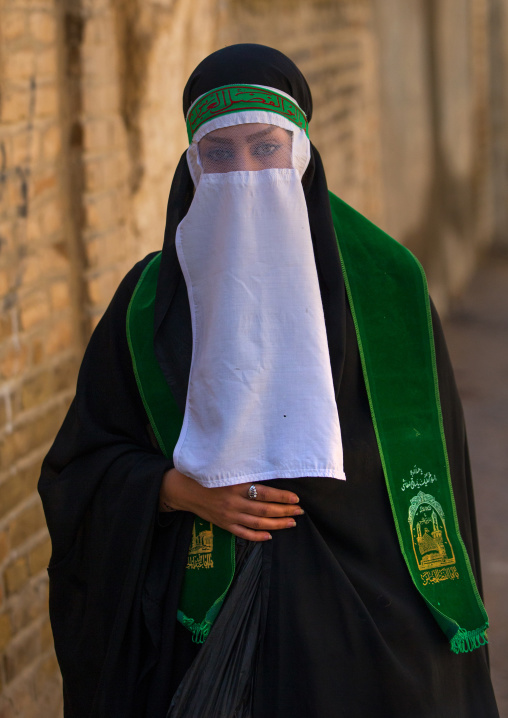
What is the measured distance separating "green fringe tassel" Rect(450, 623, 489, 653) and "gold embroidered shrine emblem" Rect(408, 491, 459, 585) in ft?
0.36

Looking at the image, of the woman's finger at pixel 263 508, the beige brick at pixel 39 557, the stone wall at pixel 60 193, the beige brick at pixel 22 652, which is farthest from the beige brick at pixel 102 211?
the woman's finger at pixel 263 508

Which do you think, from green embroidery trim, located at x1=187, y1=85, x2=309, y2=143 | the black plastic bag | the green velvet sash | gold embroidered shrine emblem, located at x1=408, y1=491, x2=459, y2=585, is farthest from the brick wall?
gold embroidered shrine emblem, located at x1=408, y1=491, x2=459, y2=585

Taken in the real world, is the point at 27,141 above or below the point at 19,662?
above

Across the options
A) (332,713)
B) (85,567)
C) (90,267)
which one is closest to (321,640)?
(332,713)

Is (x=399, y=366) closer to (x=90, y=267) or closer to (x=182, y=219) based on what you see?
(x=182, y=219)

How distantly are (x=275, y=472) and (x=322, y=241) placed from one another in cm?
47

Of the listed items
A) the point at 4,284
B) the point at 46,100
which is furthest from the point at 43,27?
the point at 4,284

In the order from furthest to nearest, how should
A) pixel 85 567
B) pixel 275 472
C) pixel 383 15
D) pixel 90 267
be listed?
pixel 383 15 < pixel 90 267 < pixel 85 567 < pixel 275 472

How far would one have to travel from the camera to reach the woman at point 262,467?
162 cm

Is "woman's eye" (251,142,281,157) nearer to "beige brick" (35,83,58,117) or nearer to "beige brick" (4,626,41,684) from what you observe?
"beige brick" (35,83,58,117)

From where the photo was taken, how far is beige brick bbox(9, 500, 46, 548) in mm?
2480

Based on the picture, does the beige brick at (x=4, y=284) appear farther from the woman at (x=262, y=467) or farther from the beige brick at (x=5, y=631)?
the beige brick at (x=5, y=631)

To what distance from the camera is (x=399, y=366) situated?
1.83 m

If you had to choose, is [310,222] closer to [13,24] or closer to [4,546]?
[13,24]
